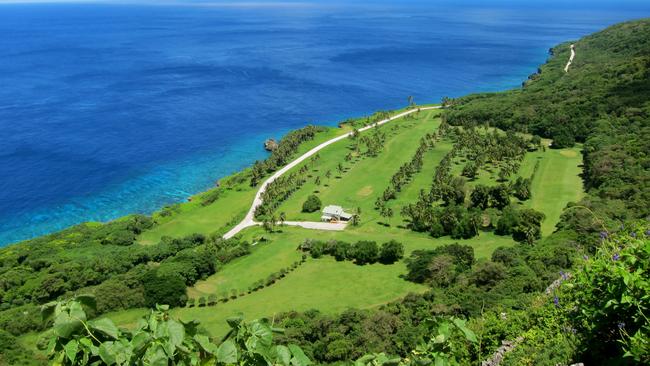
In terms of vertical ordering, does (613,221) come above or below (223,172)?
above

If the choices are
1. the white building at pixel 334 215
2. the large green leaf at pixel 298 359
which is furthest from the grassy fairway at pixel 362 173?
the large green leaf at pixel 298 359

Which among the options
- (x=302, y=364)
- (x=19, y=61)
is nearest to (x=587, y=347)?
(x=302, y=364)

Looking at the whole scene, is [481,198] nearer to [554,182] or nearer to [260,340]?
[554,182]

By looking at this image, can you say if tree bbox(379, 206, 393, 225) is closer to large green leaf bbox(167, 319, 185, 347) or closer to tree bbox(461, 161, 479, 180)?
tree bbox(461, 161, 479, 180)

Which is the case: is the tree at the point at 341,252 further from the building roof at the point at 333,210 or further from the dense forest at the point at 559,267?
the building roof at the point at 333,210

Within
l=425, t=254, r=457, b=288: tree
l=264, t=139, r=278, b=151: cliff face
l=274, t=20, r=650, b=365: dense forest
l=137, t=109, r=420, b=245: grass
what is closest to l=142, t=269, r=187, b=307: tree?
l=274, t=20, r=650, b=365: dense forest

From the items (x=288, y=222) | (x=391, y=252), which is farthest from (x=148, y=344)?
(x=288, y=222)

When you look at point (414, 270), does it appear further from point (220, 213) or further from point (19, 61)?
point (19, 61)
